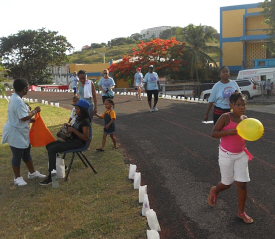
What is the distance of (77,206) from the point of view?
198 inches

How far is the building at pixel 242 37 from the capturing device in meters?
32.8

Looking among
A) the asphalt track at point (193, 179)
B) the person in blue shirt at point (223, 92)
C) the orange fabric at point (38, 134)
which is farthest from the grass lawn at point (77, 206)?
the person in blue shirt at point (223, 92)

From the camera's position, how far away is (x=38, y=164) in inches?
296

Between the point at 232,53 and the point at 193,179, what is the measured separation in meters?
30.8

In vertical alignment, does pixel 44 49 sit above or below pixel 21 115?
above

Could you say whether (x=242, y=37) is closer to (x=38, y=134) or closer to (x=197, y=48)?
(x=197, y=48)

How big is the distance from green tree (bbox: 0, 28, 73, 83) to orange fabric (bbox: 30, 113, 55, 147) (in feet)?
151

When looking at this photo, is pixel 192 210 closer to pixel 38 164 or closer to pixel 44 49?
pixel 38 164

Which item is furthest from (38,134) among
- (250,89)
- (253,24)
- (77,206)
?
(253,24)

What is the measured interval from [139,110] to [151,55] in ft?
60.6

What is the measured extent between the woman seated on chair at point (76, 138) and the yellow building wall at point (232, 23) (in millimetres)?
30667

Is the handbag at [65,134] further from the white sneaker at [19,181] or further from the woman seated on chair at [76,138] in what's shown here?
the white sneaker at [19,181]

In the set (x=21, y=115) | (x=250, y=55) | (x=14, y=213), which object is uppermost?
(x=250, y=55)

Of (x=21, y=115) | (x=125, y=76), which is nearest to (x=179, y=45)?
(x=125, y=76)
